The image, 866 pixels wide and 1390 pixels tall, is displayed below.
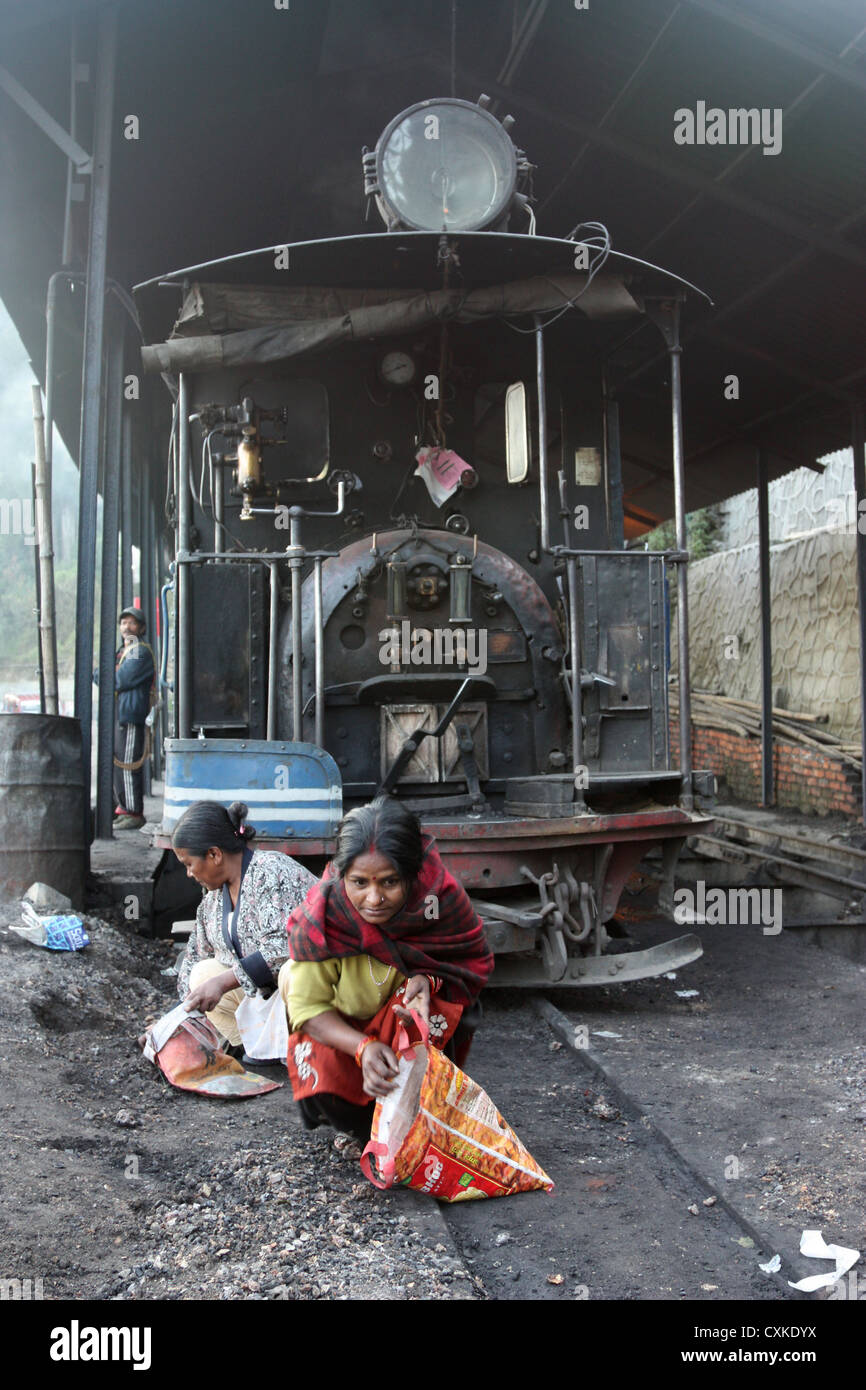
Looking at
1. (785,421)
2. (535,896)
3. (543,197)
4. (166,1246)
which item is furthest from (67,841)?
(785,421)

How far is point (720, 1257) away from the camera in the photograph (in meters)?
2.93

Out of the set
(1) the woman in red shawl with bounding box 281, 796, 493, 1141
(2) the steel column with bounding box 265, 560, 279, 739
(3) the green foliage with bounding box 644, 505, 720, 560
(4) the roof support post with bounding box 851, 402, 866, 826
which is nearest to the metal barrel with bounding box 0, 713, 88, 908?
(2) the steel column with bounding box 265, 560, 279, 739

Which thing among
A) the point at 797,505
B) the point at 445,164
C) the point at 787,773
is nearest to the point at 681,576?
the point at 445,164

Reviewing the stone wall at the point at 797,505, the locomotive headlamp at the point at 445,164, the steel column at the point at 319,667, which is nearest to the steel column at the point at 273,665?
the steel column at the point at 319,667

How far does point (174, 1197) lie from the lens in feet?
10.4

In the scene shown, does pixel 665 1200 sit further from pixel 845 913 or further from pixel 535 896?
pixel 845 913

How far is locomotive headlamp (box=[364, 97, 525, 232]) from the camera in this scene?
19.6ft

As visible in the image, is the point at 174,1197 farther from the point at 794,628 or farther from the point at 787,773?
the point at 794,628

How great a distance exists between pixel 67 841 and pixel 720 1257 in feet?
14.5

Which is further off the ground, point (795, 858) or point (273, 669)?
point (273, 669)

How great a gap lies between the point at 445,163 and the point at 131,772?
5.88m

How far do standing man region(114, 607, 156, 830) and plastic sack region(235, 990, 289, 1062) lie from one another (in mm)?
5553

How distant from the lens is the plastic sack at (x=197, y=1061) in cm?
405

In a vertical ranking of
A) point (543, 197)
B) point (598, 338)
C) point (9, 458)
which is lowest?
point (598, 338)
